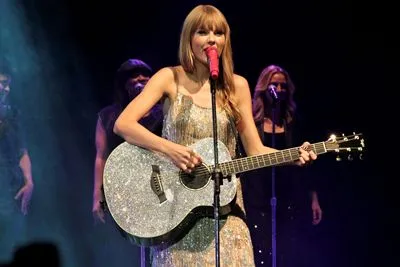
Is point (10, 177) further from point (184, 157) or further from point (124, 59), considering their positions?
point (184, 157)

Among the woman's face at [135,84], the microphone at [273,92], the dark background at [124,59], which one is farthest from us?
the dark background at [124,59]

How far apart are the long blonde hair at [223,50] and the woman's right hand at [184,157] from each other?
12.7 inches

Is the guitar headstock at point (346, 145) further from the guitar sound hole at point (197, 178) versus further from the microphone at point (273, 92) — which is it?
the microphone at point (273, 92)

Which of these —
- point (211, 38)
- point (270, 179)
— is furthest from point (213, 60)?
point (270, 179)

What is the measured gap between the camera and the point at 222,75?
3172 millimetres

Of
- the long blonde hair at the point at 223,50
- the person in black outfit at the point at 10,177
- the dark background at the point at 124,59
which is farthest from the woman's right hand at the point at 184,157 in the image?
the dark background at the point at 124,59

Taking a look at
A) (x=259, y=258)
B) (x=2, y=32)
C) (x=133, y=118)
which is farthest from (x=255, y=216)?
(x=2, y=32)

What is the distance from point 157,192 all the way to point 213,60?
663mm

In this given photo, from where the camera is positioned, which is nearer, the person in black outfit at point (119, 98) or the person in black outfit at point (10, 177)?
the person in black outfit at point (119, 98)

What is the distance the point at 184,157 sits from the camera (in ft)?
9.57

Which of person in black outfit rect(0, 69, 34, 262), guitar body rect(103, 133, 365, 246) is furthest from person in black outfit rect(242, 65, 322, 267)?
guitar body rect(103, 133, 365, 246)

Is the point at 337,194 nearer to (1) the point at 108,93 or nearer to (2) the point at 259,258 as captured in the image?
(2) the point at 259,258

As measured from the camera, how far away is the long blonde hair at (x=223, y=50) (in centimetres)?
306

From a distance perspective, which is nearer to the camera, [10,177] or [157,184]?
[157,184]
